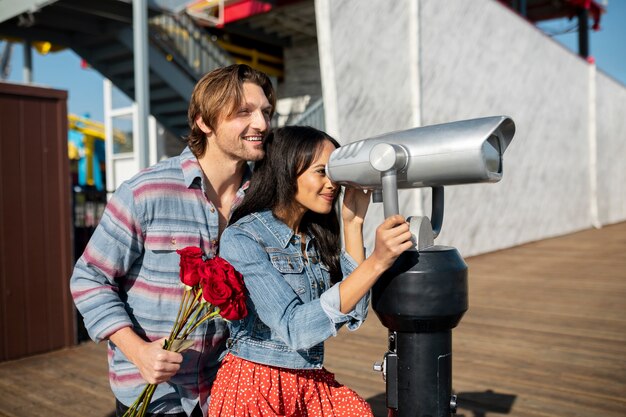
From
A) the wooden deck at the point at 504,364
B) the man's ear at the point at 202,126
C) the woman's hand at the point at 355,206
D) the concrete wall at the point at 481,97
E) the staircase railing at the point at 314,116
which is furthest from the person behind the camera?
the concrete wall at the point at 481,97

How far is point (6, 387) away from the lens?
11.1 ft

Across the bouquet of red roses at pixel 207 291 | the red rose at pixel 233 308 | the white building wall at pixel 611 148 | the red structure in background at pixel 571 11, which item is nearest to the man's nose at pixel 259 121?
the bouquet of red roses at pixel 207 291

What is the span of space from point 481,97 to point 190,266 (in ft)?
28.7

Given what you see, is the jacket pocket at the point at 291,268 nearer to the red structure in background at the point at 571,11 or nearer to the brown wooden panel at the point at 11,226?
the brown wooden panel at the point at 11,226

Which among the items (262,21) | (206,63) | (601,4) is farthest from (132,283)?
(601,4)

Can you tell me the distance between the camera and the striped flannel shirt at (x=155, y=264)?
1562 mm

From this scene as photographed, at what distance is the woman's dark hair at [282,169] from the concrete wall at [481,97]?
4866 millimetres

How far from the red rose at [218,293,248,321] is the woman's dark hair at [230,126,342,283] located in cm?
35

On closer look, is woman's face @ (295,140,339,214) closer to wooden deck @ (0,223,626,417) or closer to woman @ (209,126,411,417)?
woman @ (209,126,411,417)

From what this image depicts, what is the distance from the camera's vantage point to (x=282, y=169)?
153cm

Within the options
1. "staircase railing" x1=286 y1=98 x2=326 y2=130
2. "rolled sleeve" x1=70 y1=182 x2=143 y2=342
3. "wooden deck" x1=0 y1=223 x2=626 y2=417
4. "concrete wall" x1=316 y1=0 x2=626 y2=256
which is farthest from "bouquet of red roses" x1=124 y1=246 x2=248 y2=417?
"staircase railing" x1=286 y1=98 x2=326 y2=130

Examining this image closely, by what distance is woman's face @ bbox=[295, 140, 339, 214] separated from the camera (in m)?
1.51

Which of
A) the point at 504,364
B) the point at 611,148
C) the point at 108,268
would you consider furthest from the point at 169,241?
the point at 611,148

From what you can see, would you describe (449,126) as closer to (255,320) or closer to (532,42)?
(255,320)
